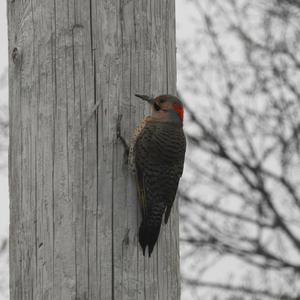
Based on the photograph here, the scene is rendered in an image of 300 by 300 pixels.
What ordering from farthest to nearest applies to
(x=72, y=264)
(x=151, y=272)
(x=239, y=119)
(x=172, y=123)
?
1. (x=239, y=119)
2. (x=172, y=123)
3. (x=151, y=272)
4. (x=72, y=264)

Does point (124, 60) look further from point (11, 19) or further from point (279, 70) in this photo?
point (279, 70)

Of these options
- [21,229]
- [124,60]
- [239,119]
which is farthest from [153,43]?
[239,119]

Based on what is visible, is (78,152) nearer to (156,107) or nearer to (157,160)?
(156,107)

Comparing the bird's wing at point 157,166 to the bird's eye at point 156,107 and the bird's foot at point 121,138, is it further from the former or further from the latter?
the bird's foot at point 121,138

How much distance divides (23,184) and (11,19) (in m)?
0.78

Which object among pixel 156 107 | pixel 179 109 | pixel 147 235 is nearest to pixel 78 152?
pixel 147 235

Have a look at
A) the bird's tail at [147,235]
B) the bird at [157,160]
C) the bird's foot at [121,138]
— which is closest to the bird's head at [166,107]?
the bird at [157,160]

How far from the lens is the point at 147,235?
3486mm

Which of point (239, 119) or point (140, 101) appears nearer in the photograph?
point (140, 101)

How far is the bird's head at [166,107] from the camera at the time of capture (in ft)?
12.4

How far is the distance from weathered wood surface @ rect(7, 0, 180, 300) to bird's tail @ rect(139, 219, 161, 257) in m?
0.04

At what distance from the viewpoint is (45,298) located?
3.29m

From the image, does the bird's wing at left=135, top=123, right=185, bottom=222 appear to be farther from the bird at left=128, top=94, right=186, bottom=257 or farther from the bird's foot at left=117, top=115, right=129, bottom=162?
the bird's foot at left=117, top=115, right=129, bottom=162

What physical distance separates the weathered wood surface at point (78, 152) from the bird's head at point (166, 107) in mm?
88
